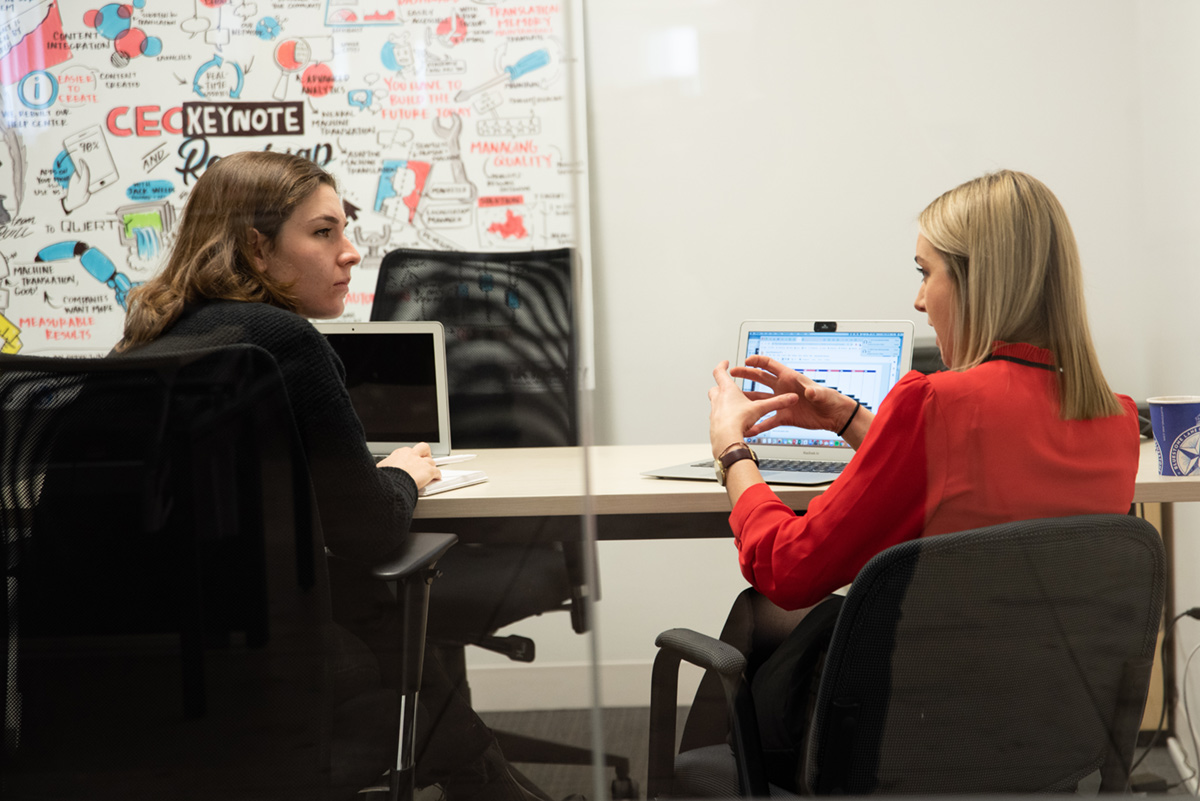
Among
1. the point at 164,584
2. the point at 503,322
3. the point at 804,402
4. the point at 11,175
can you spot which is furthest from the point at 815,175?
the point at 11,175

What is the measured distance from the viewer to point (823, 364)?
169 cm

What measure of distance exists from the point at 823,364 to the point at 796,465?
0.20 m

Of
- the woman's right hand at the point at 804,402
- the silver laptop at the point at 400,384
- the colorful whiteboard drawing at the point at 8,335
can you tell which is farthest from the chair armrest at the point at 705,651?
the colorful whiteboard drawing at the point at 8,335

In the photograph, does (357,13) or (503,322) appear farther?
(503,322)

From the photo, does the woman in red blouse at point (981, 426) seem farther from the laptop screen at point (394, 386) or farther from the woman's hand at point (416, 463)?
the laptop screen at point (394, 386)

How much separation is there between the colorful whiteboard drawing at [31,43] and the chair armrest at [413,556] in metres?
1.09

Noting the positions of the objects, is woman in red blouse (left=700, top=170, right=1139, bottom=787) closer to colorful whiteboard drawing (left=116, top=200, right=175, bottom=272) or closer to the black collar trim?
the black collar trim

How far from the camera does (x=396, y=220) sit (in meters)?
1.76

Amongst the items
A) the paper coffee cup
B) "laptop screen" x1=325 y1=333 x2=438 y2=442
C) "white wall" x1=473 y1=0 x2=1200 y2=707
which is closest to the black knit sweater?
"laptop screen" x1=325 y1=333 x2=438 y2=442

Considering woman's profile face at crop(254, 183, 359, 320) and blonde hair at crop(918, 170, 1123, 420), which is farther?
woman's profile face at crop(254, 183, 359, 320)

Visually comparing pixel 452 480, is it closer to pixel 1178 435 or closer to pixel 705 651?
pixel 705 651

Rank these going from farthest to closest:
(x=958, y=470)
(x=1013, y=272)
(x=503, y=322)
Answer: (x=503, y=322)
(x=1013, y=272)
(x=958, y=470)

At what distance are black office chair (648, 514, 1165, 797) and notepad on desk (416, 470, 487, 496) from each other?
0.55 metres

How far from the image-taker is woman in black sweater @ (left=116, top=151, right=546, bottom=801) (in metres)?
1.42
